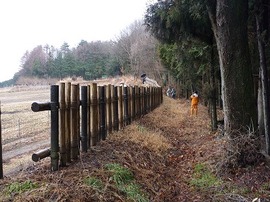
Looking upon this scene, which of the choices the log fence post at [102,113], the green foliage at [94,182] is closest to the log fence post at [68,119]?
the green foliage at [94,182]

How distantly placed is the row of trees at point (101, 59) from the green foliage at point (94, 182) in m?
42.7

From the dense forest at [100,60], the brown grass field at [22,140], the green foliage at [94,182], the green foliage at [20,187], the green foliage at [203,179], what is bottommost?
the green foliage at [203,179]

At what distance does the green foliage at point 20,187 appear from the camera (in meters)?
4.08

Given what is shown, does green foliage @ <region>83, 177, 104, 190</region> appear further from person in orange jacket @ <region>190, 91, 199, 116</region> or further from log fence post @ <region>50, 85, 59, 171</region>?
person in orange jacket @ <region>190, 91, 199, 116</region>

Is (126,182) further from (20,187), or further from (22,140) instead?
(22,140)

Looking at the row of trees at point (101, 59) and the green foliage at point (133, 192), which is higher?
the row of trees at point (101, 59)

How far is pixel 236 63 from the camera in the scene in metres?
6.57

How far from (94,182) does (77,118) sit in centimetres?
159

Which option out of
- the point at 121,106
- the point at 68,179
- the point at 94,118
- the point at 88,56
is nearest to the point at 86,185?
the point at 68,179

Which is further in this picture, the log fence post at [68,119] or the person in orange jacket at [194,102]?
the person in orange jacket at [194,102]

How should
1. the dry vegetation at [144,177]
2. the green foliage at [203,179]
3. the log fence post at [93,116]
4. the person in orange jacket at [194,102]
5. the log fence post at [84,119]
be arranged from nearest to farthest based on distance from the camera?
the dry vegetation at [144,177] → the green foliage at [203,179] → the log fence post at [84,119] → the log fence post at [93,116] → the person in orange jacket at [194,102]

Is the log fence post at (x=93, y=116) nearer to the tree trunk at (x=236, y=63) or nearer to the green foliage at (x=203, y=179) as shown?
the green foliage at (x=203, y=179)

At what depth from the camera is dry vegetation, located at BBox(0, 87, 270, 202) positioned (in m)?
4.22

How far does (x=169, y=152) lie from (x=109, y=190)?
15.0 ft
